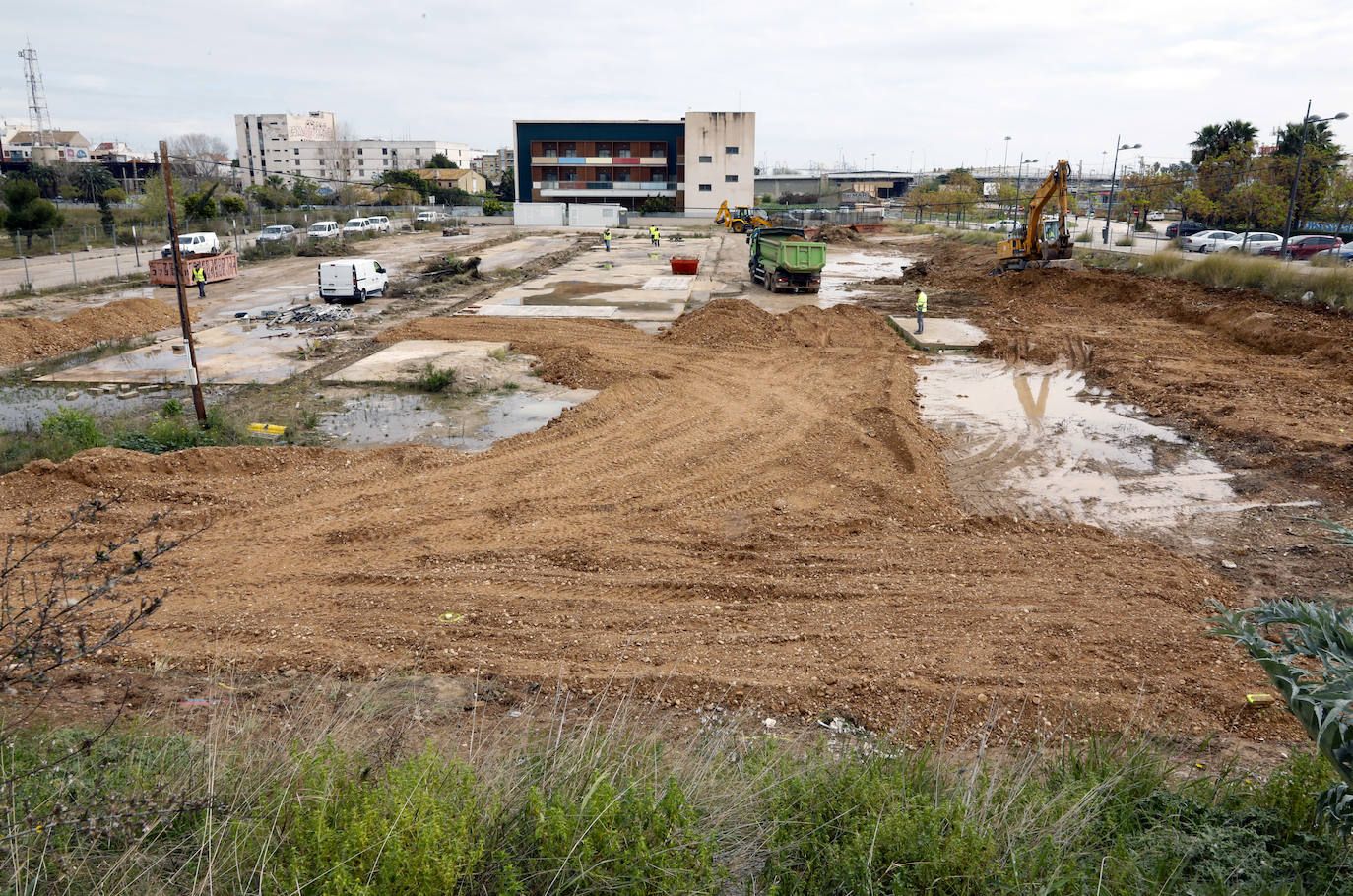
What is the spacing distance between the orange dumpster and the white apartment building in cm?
12978

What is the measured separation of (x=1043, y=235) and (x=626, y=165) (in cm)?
7078

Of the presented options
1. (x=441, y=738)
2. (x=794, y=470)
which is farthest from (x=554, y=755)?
(x=794, y=470)

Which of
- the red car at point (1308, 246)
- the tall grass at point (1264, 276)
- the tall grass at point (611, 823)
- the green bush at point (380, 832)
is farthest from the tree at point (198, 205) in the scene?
the red car at point (1308, 246)

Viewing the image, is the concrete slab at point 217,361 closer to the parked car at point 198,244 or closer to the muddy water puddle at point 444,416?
the muddy water puddle at point 444,416

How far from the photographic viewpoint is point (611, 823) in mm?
4215

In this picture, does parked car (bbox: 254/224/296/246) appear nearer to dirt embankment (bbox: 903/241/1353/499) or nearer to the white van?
the white van

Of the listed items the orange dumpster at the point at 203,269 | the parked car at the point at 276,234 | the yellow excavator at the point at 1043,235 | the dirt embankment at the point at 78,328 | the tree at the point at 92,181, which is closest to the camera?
the dirt embankment at the point at 78,328

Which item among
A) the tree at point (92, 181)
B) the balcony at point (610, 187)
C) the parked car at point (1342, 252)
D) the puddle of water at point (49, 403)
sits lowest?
the puddle of water at point (49, 403)

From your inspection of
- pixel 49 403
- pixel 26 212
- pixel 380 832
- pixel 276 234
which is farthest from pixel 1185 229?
pixel 26 212

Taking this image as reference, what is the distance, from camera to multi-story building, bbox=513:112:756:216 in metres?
93.4

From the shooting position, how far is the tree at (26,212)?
1742 inches

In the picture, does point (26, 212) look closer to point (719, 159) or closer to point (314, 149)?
point (719, 159)

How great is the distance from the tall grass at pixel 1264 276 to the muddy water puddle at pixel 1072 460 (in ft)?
40.3

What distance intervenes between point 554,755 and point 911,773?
2.23 meters
